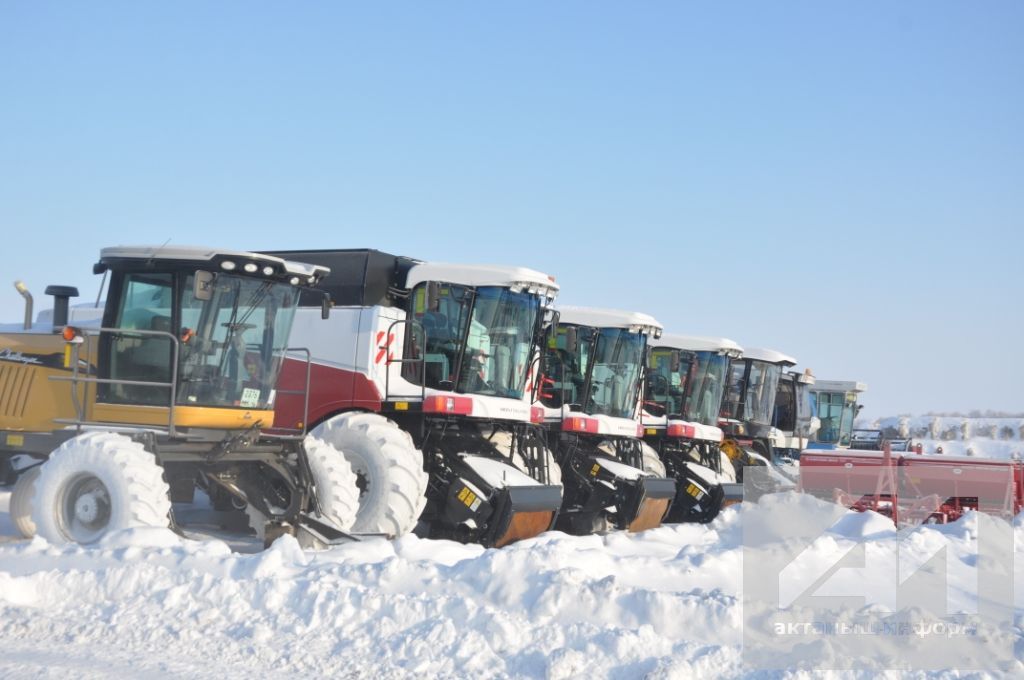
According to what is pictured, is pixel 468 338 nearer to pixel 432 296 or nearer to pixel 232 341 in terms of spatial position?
pixel 432 296

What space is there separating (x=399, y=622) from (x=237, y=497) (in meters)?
3.76

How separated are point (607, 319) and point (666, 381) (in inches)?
129

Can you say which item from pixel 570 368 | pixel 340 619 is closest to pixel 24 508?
pixel 340 619

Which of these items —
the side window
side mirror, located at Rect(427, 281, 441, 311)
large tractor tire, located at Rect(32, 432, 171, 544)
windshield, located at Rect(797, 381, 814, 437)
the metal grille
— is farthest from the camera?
windshield, located at Rect(797, 381, 814, 437)

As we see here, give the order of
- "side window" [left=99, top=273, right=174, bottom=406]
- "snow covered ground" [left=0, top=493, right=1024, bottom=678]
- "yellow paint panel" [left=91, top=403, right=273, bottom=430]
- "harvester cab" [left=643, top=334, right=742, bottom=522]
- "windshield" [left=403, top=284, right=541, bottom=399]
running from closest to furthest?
"snow covered ground" [left=0, top=493, right=1024, bottom=678], "yellow paint panel" [left=91, top=403, right=273, bottom=430], "side window" [left=99, top=273, right=174, bottom=406], "windshield" [left=403, top=284, right=541, bottom=399], "harvester cab" [left=643, top=334, right=742, bottom=522]

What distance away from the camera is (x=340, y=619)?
6086 millimetres

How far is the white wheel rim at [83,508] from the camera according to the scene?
839 centimetres

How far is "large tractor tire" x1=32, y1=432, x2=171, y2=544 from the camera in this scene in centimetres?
816

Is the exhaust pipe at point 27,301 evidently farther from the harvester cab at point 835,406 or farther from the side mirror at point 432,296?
the harvester cab at point 835,406

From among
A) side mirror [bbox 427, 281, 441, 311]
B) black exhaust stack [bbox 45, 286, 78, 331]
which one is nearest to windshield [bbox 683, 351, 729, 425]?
side mirror [bbox 427, 281, 441, 311]

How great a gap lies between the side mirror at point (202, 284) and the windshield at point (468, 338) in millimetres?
2913

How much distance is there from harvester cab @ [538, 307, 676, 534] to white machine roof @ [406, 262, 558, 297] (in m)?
2.04

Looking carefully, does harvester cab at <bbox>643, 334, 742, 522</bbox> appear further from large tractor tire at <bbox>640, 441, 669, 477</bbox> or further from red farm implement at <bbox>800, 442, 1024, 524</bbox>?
red farm implement at <bbox>800, 442, 1024, 524</bbox>

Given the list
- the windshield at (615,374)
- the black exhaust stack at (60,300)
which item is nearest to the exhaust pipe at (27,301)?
the black exhaust stack at (60,300)
